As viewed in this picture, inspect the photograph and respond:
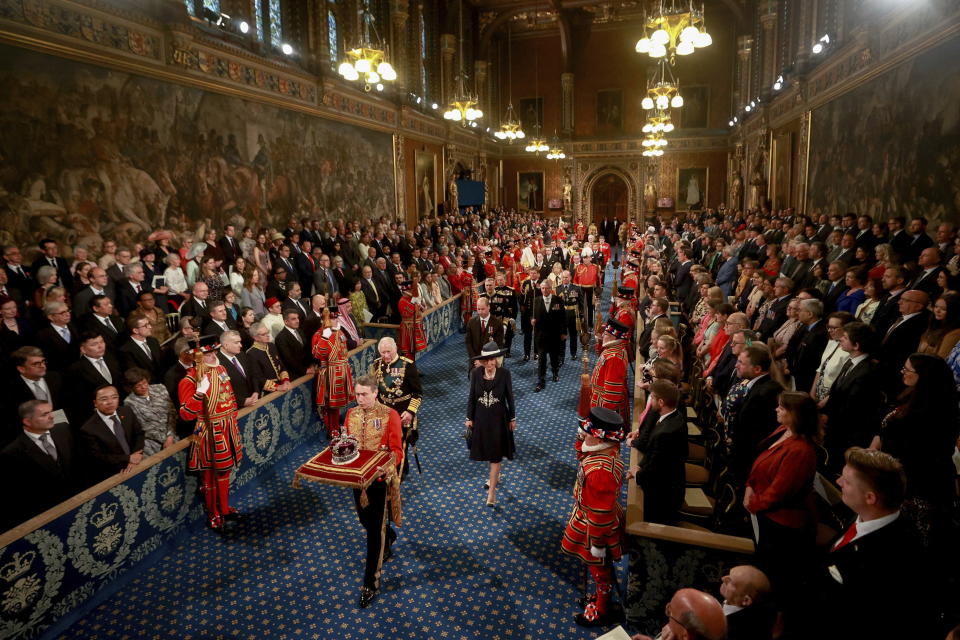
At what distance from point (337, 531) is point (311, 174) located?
430 inches

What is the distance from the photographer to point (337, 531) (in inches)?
215

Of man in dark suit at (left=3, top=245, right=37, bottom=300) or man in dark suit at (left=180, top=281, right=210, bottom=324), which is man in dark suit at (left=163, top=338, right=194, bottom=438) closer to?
man in dark suit at (left=180, top=281, right=210, bottom=324)

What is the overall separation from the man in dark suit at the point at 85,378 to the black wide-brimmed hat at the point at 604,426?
482 cm

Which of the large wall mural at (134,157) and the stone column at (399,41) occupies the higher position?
the stone column at (399,41)

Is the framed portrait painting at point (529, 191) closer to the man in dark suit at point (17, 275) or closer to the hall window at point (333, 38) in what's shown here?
the hall window at point (333, 38)

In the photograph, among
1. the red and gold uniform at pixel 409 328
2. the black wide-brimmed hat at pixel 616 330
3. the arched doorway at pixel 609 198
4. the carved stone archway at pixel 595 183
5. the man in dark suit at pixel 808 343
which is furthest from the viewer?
the arched doorway at pixel 609 198

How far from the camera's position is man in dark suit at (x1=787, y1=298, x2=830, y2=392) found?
19.1 feet

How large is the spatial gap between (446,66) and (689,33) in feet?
58.9

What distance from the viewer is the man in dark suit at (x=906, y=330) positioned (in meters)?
5.26

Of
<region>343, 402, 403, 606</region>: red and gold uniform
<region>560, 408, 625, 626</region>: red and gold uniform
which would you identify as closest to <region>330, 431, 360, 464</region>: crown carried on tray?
<region>343, 402, 403, 606</region>: red and gold uniform

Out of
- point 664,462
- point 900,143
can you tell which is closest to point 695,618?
point 664,462

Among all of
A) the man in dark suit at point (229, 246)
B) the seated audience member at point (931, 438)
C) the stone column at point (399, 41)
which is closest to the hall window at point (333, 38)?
the stone column at point (399, 41)

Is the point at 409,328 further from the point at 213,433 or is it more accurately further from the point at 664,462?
the point at 664,462

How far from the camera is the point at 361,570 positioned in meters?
4.92
